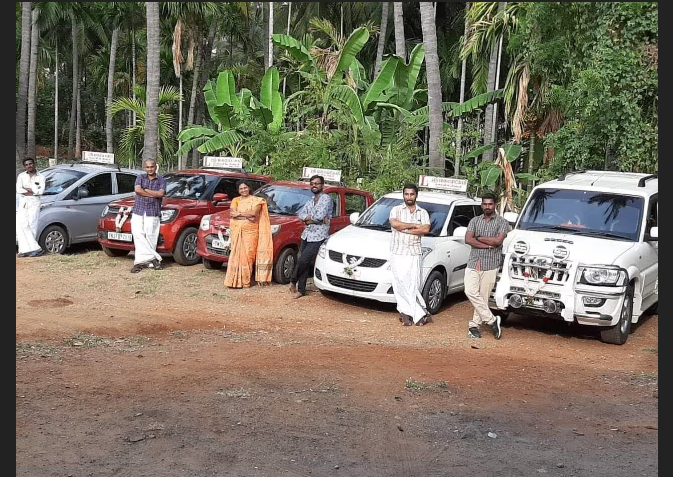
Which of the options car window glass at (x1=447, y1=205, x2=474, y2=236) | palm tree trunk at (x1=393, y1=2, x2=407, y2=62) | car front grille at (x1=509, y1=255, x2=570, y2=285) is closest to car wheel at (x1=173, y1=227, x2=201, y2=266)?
car window glass at (x1=447, y1=205, x2=474, y2=236)

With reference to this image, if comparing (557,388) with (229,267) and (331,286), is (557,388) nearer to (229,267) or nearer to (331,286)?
(331,286)

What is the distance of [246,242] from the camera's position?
12805 mm

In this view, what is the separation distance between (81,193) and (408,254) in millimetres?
7500

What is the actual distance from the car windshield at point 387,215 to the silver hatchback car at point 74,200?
19.4ft

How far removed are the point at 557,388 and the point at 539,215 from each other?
355cm

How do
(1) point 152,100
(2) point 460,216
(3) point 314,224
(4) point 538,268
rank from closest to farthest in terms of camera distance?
(4) point 538,268 < (3) point 314,224 < (2) point 460,216 < (1) point 152,100

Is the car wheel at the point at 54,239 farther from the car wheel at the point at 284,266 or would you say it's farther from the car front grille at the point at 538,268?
the car front grille at the point at 538,268

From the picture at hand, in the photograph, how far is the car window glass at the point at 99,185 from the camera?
15859mm

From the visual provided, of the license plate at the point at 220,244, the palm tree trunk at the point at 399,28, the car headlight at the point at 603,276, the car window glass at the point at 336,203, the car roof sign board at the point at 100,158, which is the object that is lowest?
the car headlight at the point at 603,276

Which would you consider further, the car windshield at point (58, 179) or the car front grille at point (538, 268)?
the car windshield at point (58, 179)

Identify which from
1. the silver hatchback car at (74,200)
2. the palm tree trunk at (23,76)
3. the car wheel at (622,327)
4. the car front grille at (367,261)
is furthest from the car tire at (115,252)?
the palm tree trunk at (23,76)

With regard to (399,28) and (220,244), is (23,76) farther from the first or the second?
(220,244)

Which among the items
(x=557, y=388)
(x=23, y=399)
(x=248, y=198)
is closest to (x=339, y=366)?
(x=557, y=388)

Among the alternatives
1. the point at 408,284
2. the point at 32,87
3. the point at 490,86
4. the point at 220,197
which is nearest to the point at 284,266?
the point at 220,197
